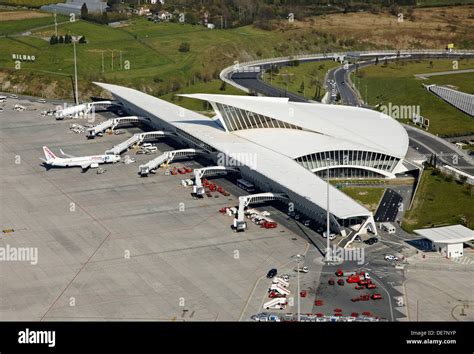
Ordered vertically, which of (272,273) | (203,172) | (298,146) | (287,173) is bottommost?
(272,273)

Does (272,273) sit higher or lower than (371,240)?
higher

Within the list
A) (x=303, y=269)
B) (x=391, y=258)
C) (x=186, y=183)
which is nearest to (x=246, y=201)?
(x=186, y=183)

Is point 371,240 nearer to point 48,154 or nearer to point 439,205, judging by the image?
point 439,205

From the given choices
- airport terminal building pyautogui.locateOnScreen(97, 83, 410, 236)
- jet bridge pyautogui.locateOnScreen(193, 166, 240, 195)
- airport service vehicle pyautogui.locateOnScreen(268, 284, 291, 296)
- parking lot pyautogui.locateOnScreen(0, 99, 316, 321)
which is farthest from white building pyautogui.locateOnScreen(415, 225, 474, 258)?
jet bridge pyautogui.locateOnScreen(193, 166, 240, 195)

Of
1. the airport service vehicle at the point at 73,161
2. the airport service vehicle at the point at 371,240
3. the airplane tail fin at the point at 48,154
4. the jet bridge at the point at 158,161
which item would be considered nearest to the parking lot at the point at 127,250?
the jet bridge at the point at 158,161

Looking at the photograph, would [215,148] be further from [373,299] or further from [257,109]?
[373,299]

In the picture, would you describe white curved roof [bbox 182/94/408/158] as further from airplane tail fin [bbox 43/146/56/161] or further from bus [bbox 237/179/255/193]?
airplane tail fin [bbox 43/146/56/161]
